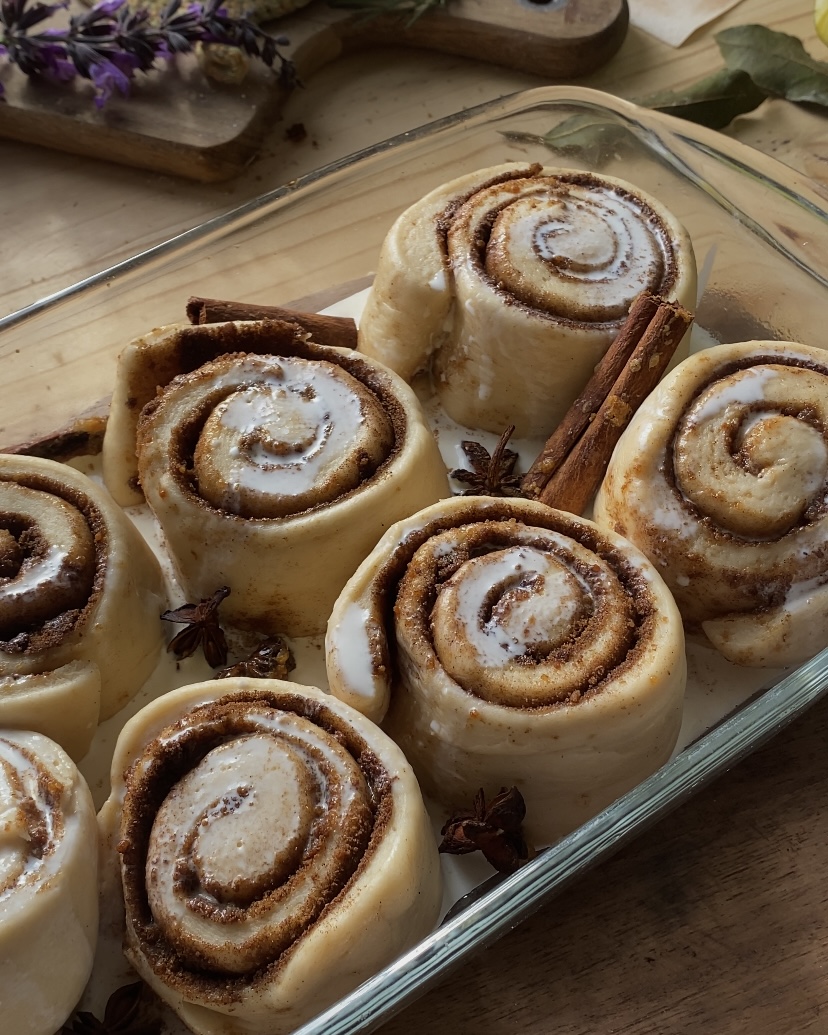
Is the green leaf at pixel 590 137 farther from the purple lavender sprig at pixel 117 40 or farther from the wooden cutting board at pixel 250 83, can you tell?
the purple lavender sprig at pixel 117 40

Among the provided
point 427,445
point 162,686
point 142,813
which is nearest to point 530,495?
point 427,445

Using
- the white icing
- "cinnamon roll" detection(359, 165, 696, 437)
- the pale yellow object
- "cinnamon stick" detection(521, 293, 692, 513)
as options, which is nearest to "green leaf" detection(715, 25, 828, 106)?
the pale yellow object

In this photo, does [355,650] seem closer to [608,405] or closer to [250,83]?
[608,405]

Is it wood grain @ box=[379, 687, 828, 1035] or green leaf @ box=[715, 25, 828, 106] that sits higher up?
green leaf @ box=[715, 25, 828, 106]

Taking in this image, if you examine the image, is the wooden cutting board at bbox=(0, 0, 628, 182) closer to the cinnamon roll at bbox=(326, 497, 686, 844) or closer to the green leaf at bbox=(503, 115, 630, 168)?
the green leaf at bbox=(503, 115, 630, 168)

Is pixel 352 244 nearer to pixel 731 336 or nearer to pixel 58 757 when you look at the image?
pixel 731 336

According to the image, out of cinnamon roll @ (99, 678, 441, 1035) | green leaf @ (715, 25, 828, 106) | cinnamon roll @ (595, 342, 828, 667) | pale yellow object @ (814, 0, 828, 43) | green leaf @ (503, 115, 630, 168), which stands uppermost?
A: pale yellow object @ (814, 0, 828, 43)
